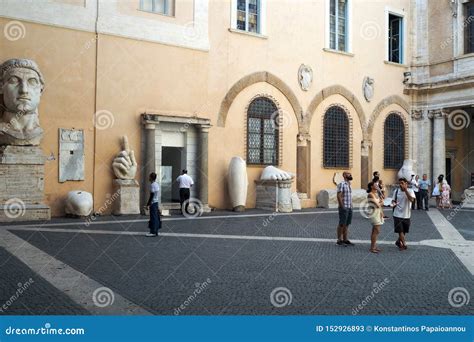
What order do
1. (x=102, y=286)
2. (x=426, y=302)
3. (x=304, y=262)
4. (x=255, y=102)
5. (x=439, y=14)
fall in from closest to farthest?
(x=426, y=302) < (x=102, y=286) < (x=304, y=262) < (x=255, y=102) < (x=439, y=14)

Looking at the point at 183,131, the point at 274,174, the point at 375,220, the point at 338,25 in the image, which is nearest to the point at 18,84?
the point at 183,131

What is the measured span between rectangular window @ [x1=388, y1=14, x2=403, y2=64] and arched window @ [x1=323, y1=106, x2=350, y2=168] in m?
4.70

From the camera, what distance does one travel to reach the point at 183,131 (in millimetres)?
18438

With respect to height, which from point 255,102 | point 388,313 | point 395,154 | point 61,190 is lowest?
point 388,313

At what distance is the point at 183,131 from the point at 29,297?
42.2ft

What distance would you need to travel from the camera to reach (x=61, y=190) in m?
15.9

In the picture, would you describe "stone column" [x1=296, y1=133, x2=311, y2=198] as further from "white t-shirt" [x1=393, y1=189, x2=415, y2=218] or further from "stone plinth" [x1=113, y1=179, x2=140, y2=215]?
"white t-shirt" [x1=393, y1=189, x2=415, y2=218]

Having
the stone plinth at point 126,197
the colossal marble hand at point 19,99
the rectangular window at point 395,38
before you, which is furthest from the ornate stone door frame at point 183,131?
the rectangular window at point 395,38

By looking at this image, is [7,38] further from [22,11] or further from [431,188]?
[431,188]

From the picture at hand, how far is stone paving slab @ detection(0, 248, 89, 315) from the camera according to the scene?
211 inches

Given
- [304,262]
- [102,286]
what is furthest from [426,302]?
[102,286]

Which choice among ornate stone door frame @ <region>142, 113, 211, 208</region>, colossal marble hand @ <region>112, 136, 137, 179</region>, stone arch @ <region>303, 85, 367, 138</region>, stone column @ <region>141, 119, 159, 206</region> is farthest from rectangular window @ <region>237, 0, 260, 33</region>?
colossal marble hand @ <region>112, 136, 137, 179</region>

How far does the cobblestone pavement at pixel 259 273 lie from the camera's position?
19.1 ft

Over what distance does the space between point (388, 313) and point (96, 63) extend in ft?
43.7
